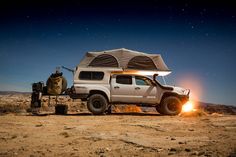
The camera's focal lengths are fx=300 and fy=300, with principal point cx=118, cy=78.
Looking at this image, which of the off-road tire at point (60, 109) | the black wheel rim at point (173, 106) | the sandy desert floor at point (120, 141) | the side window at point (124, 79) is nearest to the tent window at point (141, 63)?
the side window at point (124, 79)

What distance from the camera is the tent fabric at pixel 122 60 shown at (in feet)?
45.7

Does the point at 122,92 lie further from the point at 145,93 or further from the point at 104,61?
the point at 104,61

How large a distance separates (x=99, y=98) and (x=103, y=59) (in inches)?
73.9

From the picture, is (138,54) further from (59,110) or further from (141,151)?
(141,151)

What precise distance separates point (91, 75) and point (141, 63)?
94.9 inches

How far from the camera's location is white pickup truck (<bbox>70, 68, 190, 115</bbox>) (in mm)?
13438

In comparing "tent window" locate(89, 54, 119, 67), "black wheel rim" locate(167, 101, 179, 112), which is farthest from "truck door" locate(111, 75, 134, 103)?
"black wheel rim" locate(167, 101, 179, 112)

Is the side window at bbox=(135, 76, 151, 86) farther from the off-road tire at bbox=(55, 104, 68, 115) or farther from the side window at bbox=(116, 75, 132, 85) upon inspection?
the off-road tire at bbox=(55, 104, 68, 115)

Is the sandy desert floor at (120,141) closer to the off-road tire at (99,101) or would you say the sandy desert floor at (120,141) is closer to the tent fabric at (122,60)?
the off-road tire at (99,101)

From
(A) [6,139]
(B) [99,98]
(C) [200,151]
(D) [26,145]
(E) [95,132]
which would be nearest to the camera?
(C) [200,151]

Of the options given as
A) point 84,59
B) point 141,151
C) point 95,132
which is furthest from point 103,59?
point 141,151

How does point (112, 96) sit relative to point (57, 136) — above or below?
above

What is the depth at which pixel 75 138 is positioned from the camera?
715cm

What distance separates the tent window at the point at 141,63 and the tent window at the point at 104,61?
71cm
